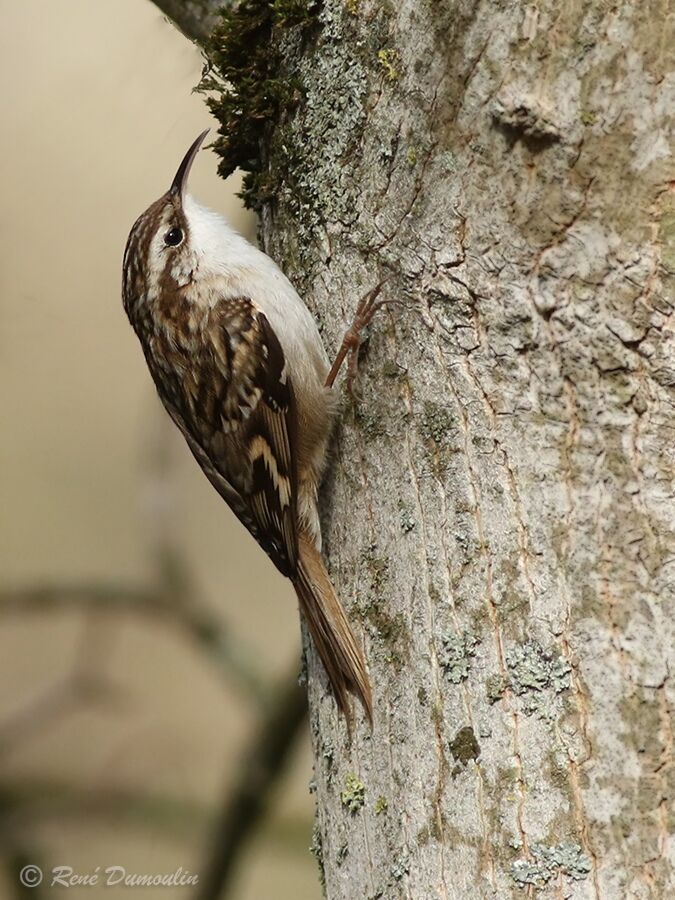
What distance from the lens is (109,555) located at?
12.5 ft

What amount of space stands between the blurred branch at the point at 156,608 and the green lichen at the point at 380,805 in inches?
58.2

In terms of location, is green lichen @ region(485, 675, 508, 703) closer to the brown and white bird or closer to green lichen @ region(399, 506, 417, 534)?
green lichen @ region(399, 506, 417, 534)

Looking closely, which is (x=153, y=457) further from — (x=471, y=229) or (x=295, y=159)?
(x=471, y=229)

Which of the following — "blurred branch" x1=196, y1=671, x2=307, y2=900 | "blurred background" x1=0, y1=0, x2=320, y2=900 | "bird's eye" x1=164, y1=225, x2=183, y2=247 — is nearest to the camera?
"bird's eye" x1=164, y1=225, x2=183, y2=247

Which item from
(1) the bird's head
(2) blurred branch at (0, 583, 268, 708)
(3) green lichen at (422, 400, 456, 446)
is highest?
(1) the bird's head

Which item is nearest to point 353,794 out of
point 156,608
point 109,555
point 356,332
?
point 356,332

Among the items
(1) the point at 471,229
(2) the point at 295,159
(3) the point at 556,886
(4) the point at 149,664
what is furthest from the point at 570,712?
(4) the point at 149,664

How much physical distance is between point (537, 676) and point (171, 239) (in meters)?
1.36

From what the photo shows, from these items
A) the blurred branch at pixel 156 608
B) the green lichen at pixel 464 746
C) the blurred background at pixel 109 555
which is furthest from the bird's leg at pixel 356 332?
the blurred branch at pixel 156 608

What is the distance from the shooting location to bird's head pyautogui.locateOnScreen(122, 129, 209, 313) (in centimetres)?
236

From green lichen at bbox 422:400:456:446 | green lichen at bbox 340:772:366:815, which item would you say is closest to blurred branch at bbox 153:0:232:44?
green lichen at bbox 422:400:456:446

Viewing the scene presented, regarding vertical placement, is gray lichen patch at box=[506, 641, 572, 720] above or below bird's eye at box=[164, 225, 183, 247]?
below

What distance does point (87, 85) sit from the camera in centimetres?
348

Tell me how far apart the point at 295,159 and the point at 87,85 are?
1.93 m
